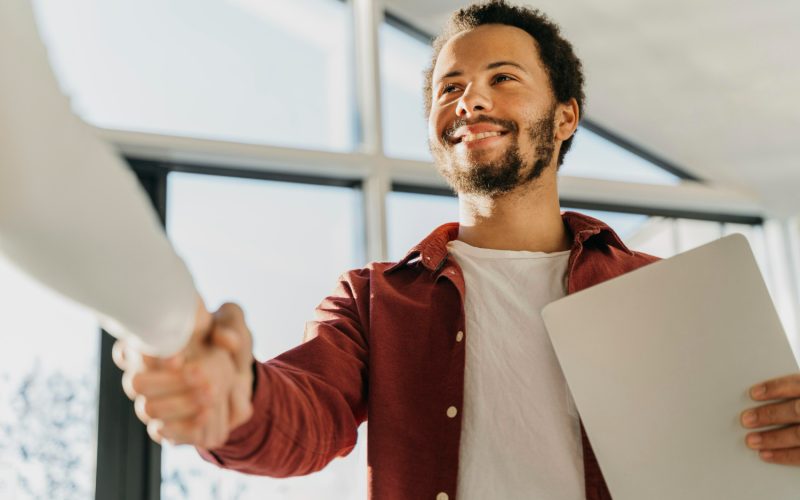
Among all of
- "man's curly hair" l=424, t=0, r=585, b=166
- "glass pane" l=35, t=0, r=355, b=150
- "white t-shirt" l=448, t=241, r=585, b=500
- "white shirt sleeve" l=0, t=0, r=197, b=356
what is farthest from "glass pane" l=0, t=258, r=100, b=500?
"white shirt sleeve" l=0, t=0, r=197, b=356

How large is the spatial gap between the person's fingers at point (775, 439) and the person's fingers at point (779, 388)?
0.14 feet

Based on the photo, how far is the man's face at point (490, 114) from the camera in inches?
62.1

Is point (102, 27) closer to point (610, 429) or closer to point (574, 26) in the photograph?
point (574, 26)

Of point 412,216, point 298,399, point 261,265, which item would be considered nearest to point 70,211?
point 298,399

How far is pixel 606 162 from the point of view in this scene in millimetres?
3992

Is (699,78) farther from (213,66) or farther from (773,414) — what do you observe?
(773,414)

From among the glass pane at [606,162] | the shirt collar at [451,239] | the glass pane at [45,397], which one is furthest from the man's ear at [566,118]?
the glass pane at [606,162]

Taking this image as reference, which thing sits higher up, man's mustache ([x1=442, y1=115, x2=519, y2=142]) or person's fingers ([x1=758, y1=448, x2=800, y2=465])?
man's mustache ([x1=442, y1=115, x2=519, y2=142])

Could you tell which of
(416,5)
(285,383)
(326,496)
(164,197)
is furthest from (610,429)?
(416,5)

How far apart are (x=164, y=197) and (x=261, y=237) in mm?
371

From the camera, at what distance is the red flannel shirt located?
108 cm

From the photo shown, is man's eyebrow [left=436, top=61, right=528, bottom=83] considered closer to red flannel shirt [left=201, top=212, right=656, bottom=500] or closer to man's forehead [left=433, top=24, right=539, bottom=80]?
man's forehead [left=433, top=24, right=539, bottom=80]

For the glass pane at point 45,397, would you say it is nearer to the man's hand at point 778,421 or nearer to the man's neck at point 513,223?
the man's neck at point 513,223

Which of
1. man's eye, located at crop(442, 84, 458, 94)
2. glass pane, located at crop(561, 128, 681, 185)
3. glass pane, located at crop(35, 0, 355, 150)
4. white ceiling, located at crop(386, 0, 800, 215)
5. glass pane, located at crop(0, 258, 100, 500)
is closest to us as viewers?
man's eye, located at crop(442, 84, 458, 94)
